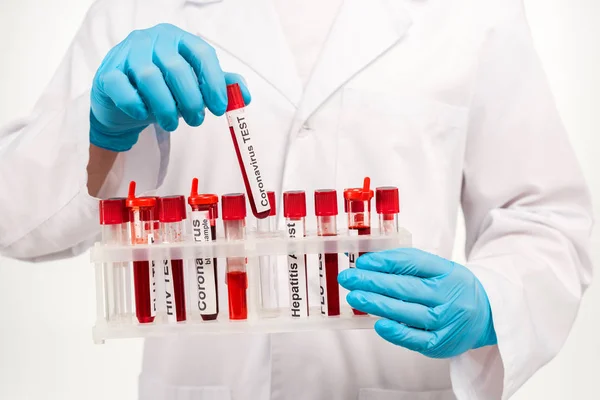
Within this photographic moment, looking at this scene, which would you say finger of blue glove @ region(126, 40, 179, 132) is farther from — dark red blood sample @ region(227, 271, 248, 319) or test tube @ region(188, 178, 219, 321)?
dark red blood sample @ region(227, 271, 248, 319)

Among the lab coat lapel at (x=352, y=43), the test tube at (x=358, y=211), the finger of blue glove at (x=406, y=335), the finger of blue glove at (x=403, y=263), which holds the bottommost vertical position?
the finger of blue glove at (x=406, y=335)

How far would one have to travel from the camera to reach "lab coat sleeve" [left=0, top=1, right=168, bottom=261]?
101cm

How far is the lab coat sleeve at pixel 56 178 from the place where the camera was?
1012 mm

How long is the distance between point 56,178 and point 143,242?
0.22m

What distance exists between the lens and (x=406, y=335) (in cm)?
87

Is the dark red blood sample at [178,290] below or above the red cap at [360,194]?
below

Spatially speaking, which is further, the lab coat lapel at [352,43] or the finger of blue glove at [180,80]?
the lab coat lapel at [352,43]

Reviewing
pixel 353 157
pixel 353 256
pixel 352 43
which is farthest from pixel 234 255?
pixel 352 43

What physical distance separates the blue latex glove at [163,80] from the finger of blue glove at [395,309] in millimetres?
266

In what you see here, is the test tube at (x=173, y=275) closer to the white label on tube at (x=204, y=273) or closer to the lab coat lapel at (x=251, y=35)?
the white label on tube at (x=204, y=273)

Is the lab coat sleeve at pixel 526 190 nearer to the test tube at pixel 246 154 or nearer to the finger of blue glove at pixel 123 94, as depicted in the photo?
the test tube at pixel 246 154

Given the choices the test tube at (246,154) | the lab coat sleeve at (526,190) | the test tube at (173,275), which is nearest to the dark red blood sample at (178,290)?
the test tube at (173,275)

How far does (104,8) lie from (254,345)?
1.84ft

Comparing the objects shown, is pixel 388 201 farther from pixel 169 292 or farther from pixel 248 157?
pixel 169 292
